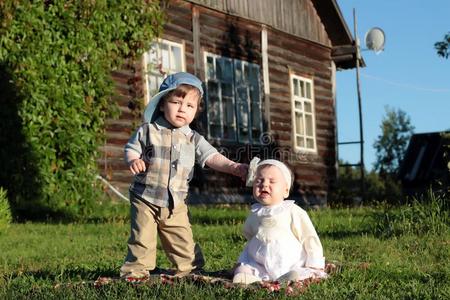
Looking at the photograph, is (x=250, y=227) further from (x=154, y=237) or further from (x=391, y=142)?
(x=391, y=142)

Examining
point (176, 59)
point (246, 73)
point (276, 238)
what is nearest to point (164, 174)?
point (276, 238)

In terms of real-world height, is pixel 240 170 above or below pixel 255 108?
below

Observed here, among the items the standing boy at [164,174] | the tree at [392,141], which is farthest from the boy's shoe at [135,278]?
the tree at [392,141]

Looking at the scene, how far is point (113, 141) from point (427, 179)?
19012 mm

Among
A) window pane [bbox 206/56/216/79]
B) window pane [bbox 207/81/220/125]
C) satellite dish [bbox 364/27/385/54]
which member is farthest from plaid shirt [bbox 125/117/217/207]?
satellite dish [bbox 364/27/385/54]

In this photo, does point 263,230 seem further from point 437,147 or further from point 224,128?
point 437,147

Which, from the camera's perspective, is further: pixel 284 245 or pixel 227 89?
pixel 227 89

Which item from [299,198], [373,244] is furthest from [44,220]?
[299,198]

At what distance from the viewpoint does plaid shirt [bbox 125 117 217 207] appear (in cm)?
502

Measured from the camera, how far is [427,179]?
29266mm

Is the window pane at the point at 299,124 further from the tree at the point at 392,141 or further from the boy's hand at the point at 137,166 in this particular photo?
the tree at the point at 392,141

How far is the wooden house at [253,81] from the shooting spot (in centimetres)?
1339

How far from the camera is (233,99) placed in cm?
1559

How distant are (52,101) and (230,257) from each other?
5.04m
